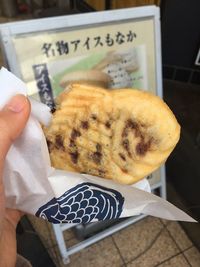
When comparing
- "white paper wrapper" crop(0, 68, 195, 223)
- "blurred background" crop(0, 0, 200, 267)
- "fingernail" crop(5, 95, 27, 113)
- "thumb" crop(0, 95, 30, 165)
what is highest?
"fingernail" crop(5, 95, 27, 113)

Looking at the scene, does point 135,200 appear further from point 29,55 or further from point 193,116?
point 193,116

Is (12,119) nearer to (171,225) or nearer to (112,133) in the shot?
(112,133)

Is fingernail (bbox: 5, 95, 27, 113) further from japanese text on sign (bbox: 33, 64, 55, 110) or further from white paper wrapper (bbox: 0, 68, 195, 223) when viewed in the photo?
japanese text on sign (bbox: 33, 64, 55, 110)

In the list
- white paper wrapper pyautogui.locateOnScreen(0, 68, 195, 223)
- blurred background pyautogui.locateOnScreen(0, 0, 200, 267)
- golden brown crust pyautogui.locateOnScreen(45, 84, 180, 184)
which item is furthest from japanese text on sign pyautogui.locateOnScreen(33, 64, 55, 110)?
blurred background pyautogui.locateOnScreen(0, 0, 200, 267)

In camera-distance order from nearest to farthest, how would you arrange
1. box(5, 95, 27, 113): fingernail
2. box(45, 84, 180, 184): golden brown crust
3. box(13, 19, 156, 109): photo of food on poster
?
box(5, 95, 27, 113): fingernail < box(45, 84, 180, 184): golden brown crust < box(13, 19, 156, 109): photo of food on poster

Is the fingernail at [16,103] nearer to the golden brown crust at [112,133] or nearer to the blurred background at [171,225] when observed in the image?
the golden brown crust at [112,133]
